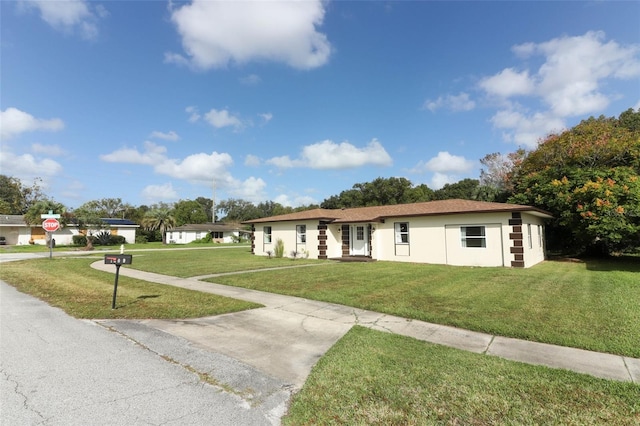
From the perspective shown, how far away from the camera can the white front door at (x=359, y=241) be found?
19.7 meters

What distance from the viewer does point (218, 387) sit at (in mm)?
3664

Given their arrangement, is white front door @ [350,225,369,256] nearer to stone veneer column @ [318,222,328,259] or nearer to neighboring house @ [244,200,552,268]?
neighboring house @ [244,200,552,268]

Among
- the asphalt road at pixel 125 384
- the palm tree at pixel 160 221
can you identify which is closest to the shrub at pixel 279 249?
the asphalt road at pixel 125 384

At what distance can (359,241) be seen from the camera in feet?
65.5

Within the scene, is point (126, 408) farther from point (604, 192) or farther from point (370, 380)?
point (604, 192)

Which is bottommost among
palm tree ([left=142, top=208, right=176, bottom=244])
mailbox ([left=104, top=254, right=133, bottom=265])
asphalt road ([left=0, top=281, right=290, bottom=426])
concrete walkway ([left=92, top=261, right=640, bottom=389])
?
concrete walkway ([left=92, top=261, right=640, bottom=389])

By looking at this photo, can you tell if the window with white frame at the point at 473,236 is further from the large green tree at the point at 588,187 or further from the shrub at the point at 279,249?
the shrub at the point at 279,249

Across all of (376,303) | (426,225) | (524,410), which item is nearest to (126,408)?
(524,410)

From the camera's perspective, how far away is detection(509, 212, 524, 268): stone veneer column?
1426cm

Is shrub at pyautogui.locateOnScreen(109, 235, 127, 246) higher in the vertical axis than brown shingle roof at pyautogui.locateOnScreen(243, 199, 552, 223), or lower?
lower

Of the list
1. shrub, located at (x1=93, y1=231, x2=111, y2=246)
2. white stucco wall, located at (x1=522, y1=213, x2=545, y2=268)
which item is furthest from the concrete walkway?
shrub, located at (x1=93, y1=231, x2=111, y2=246)

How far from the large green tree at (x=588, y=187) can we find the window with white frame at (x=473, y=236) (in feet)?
14.3

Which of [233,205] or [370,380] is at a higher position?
[233,205]

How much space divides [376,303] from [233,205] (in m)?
98.4
